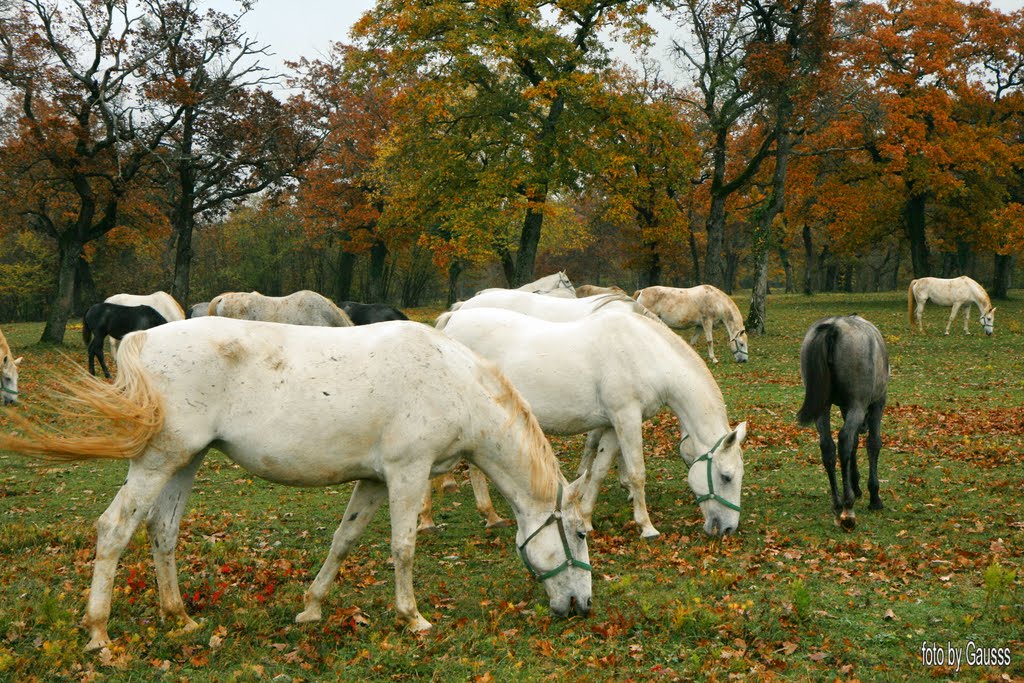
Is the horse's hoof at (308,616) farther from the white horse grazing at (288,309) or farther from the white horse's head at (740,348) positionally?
the white horse's head at (740,348)

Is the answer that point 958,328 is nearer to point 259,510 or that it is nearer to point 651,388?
point 651,388

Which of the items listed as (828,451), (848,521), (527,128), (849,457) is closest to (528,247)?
(527,128)

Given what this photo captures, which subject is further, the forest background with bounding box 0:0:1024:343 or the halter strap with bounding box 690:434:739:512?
Result: the forest background with bounding box 0:0:1024:343

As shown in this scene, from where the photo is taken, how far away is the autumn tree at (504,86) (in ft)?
83.6

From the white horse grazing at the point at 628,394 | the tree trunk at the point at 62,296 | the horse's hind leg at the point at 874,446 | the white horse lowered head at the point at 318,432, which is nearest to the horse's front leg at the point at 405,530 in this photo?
the white horse lowered head at the point at 318,432

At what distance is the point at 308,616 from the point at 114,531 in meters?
1.51

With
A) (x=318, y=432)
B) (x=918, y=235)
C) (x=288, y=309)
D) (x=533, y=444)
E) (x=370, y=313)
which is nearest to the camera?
(x=318, y=432)

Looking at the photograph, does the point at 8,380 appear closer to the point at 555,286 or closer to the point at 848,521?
the point at 555,286

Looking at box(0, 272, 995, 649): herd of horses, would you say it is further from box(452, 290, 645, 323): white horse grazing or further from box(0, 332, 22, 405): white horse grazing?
box(0, 332, 22, 405): white horse grazing

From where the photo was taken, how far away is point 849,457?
8055 millimetres

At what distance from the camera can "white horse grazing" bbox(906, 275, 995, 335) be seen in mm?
25766

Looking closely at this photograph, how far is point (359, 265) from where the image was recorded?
184 ft

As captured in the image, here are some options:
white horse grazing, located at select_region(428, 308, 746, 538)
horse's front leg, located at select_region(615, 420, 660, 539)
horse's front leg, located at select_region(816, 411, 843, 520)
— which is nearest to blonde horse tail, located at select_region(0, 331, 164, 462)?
white horse grazing, located at select_region(428, 308, 746, 538)

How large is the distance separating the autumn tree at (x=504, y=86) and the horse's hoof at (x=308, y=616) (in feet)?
70.5
